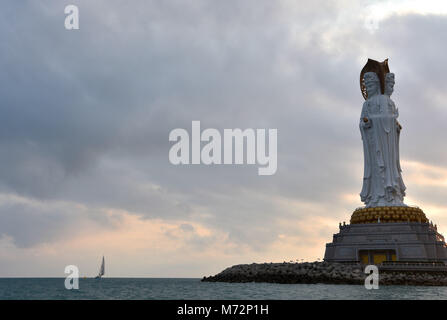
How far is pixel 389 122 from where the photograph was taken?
5697cm

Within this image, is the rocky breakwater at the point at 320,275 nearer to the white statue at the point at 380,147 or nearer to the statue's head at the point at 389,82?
the white statue at the point at 380,147

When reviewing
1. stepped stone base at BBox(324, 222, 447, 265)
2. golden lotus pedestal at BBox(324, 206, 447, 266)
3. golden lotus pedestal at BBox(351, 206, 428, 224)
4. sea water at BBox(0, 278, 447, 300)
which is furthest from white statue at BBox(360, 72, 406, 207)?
sea water at BBox(0, 278, 447, 300)

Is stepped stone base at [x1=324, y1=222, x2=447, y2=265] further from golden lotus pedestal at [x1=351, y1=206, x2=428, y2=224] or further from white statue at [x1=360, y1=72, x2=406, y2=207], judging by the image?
white statue at [x1=360, y1=72, x2=406, y2=207]

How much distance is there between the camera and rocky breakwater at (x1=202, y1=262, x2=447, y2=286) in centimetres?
4238

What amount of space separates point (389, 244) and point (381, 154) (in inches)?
462

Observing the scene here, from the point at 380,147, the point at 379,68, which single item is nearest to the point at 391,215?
the point at 380,147

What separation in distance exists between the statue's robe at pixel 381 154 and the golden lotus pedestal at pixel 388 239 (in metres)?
2.69

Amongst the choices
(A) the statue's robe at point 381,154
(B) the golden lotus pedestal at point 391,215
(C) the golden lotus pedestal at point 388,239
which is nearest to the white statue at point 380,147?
(A) the statue's robe at point 381,154

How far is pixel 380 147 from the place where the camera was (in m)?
57.1

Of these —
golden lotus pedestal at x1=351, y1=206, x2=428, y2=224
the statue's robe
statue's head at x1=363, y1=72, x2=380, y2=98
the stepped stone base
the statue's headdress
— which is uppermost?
the statue's headdress
